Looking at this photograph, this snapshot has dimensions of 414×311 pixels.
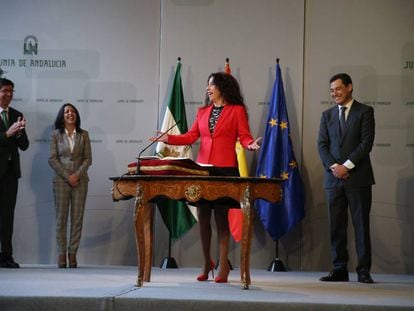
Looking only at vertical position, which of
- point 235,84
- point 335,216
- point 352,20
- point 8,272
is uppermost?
point 352,20

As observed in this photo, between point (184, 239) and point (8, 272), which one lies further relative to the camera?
point (184, 239)

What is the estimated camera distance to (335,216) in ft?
18.1

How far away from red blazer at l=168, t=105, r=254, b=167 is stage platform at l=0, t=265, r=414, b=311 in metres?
0.94

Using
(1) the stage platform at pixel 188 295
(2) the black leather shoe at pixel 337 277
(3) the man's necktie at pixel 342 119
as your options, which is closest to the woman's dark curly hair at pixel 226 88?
(3) the man's necktie at pixel 342 119

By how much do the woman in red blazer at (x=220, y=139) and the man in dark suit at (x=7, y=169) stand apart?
205 cm

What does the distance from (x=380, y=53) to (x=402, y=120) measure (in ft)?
2.54

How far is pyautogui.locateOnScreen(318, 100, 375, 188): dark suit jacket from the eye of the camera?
5.40 metres

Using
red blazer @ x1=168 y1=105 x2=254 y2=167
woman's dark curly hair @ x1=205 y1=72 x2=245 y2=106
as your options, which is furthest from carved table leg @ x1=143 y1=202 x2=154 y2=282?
woman's dark curly hair @ x1=205 y1=72 x2=245 y2=106

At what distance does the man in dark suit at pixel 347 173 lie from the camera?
537 centimetres

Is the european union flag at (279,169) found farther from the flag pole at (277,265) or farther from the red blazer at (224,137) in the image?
the red blazer at (224,137)

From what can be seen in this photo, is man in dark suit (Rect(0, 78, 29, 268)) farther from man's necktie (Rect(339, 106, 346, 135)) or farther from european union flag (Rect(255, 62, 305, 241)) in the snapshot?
man's necktie (Rect(339, 106, 346, 135))

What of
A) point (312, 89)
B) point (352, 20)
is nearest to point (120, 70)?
point (312, 89)

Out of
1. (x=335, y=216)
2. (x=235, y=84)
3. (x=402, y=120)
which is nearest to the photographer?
(x=235, y=84)

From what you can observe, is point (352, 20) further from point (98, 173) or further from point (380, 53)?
point (98, 173)
